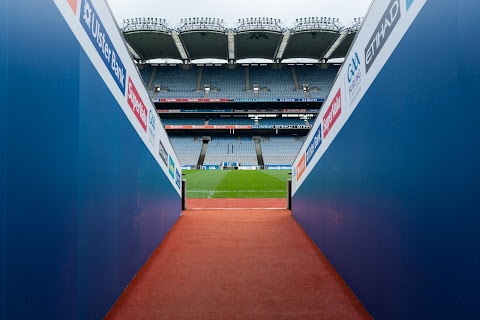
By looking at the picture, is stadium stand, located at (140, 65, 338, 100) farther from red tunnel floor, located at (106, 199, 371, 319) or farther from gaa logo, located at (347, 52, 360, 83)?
gaa logo, located at (347, 52, 360, 83)

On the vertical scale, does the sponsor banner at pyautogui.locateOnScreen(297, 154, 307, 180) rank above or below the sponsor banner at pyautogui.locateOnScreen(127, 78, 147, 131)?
below

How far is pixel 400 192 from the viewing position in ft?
5.27

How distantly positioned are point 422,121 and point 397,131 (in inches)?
10.0

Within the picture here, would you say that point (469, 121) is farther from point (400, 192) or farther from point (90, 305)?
point (90, 305)

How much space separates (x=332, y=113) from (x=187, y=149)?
32297 mm

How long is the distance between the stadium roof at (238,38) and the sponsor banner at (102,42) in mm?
25613

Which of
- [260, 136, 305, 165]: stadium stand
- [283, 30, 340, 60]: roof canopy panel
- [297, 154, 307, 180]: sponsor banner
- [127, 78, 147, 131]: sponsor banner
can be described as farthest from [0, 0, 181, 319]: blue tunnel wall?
[260, 136, 305, 165]: stadium stand

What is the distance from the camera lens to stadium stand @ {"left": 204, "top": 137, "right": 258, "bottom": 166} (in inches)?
1314

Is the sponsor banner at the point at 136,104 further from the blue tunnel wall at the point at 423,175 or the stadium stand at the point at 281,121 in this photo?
the stadium stand at the point at 281,121

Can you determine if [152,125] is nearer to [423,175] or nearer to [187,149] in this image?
[423,175]

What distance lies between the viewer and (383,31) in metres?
1.83

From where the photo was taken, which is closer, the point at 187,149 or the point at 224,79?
the point at 187,149

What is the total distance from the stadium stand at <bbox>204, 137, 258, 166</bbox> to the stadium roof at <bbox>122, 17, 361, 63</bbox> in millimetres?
9508

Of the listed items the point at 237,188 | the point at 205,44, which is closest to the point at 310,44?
the point at 205,44
